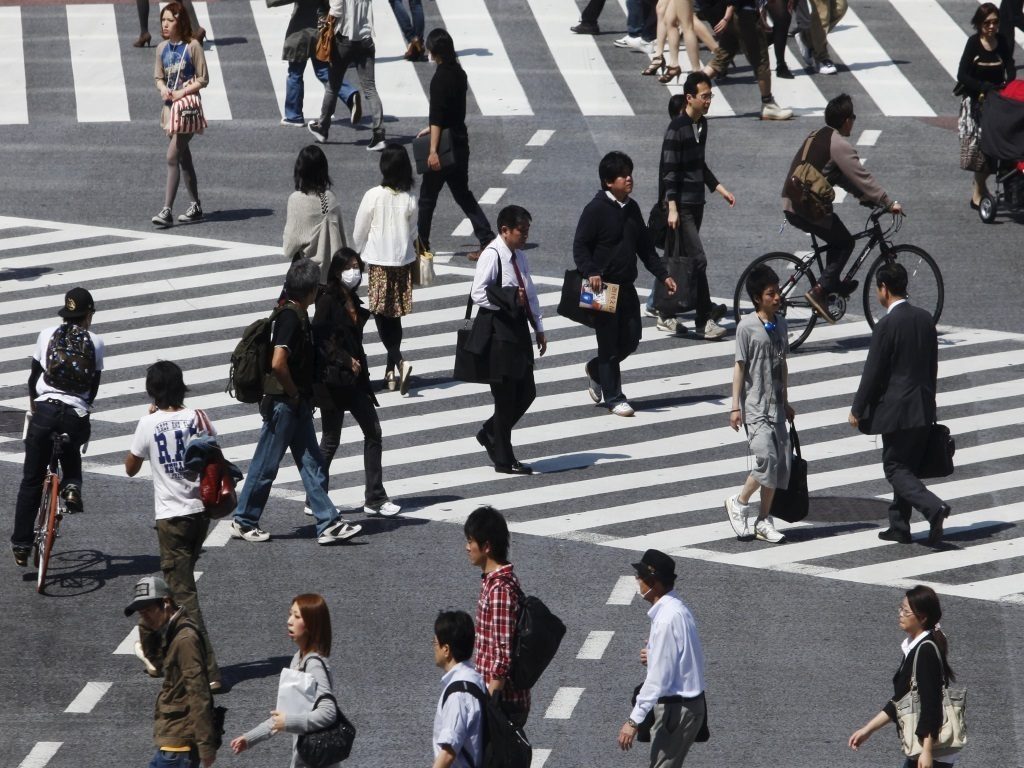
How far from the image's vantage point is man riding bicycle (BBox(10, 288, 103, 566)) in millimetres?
10977

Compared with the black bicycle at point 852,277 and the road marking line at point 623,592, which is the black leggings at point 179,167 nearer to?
the black bicycle at point 852,277

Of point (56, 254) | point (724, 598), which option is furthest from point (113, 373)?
point (724, 598)

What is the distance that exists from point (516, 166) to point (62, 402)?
10.4 meters

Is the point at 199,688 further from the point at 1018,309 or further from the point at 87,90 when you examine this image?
the point at 87,90

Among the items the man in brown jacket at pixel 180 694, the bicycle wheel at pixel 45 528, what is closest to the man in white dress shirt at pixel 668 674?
the man in brown jacket at pixel 180 694

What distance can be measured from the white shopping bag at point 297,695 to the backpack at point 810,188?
907cm

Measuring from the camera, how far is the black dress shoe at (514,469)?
13284 millimetres

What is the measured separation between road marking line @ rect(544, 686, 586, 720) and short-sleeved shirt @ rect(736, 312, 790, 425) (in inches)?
108

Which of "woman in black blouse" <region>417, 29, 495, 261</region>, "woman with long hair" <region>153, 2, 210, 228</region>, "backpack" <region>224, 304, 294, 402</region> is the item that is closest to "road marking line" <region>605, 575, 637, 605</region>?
"backpack" <region>224, 304, 294, 402</region>

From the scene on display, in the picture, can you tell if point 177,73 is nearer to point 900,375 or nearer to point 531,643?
point 900,375

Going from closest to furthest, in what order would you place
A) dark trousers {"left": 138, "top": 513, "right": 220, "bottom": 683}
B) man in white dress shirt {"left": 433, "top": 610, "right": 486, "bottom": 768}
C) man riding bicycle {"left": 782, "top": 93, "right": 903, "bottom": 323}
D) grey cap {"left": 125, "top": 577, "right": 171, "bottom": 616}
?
man in white dress shirt {"left": 433, "top": 610, "right": 486, "bottom": 768}, grey cap {"left": 125, "top": 577, "right": 171, "bottom": 616}, dark trousers {"left": 138, "top": 513, "right": 220, "bottom": 683}, man riding bicycle {"left": 782, "top": 93, "right": 903, "bottom": 323}

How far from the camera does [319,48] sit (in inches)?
826

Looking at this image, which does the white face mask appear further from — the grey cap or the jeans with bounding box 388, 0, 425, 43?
the jeans with bounding box 388, 0, 425, 43

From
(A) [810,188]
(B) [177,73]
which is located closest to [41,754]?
(A) [810,188]
